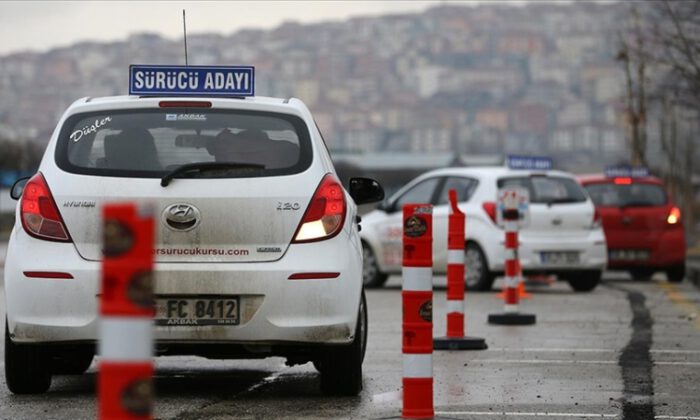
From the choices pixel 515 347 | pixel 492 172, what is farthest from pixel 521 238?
pixel 515 347

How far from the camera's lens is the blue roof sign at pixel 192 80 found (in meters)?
9.78

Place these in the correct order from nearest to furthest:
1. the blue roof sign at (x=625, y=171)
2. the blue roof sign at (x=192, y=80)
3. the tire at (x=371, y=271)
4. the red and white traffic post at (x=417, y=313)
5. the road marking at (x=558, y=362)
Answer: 1. the red and white traffic post at (x=417, y=313)
2. the blue roof sign at (x=192, y=80)
3. the road marking at (x=558, y=362)
4. the tire at (x=371, y=271)
5. the blue roof sign at (x=625, y=171)

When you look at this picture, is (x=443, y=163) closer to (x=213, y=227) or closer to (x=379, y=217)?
(x=379, y=217)

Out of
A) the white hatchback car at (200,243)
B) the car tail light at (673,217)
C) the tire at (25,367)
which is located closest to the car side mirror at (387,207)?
the car tail light at (673,217)

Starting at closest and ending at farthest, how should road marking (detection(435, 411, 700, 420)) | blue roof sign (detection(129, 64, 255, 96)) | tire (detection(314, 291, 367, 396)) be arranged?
road marking (detection(435, 411, 700, 420))
tire (detection(314, 291, 367, 396))
blue roof sign (detection(129, 64, 255, 96))

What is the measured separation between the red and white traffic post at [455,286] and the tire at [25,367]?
154 inches

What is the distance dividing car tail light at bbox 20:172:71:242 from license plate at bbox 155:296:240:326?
2.01 feet

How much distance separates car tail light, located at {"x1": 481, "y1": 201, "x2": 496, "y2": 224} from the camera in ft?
68.1

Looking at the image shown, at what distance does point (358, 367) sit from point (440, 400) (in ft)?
1.47

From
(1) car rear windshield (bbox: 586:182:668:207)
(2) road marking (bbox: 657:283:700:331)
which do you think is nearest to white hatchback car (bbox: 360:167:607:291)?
(2) road marking (bbox: 657:283:700:331)

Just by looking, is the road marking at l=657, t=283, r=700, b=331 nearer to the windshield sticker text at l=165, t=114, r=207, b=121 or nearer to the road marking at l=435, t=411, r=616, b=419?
the road marking at l=435, t=411, r=616, b=419

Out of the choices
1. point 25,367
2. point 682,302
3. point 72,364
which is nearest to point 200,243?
point 25,367

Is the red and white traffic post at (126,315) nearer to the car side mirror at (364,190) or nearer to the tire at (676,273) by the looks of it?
the car side mirror at (364,190)

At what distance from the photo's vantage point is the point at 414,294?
813 cm
